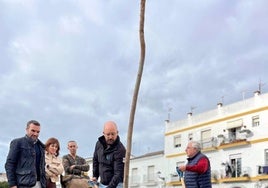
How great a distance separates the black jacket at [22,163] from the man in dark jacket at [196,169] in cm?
228

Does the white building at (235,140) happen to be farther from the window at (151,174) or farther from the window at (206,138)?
the window at (151,174)

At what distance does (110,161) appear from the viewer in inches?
253

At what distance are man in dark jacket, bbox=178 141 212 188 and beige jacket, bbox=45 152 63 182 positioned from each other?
1814mm

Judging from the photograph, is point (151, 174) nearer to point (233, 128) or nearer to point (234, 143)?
point (233, 128)

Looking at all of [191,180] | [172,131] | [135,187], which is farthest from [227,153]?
[191,180]

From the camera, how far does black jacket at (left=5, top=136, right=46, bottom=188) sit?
252 inches

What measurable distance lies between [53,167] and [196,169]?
82.4 inches

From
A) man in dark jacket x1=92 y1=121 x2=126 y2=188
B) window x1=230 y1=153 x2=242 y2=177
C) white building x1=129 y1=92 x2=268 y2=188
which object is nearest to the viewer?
man in dark jacket x1=92 y1=121 x2=126 y2=188

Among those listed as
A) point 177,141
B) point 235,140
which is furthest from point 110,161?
point 177,141

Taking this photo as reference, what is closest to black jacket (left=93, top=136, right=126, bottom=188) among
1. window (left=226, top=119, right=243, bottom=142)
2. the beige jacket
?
the beige jacket

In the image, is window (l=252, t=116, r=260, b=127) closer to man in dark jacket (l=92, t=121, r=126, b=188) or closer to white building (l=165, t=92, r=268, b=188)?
white building (l=165, t=92, r=268, b=188)

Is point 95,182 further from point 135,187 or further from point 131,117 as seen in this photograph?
point 135,187

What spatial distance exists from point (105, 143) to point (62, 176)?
1911mm

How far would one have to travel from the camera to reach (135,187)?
2148 inches
